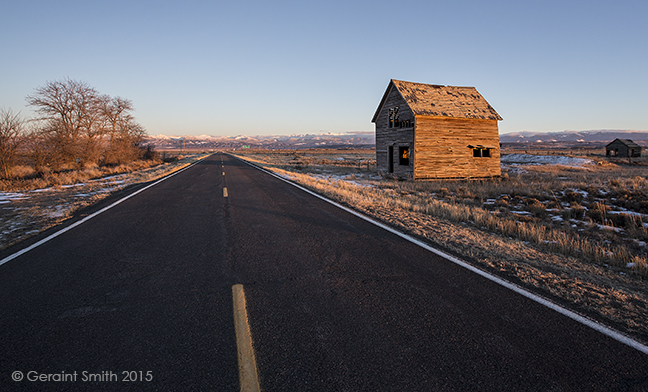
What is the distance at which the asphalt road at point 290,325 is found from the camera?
2393 millimetres

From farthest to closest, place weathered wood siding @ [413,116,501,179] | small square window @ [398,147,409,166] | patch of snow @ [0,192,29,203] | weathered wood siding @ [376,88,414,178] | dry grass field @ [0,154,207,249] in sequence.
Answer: small square window @ [398,147,409,166], weathered wood siding @ [376,88,414,178], weathered wood siding @ [413,116,501,179], patch of snow @ [0,192,29,203], dry grass field @ [0,154,207,249]

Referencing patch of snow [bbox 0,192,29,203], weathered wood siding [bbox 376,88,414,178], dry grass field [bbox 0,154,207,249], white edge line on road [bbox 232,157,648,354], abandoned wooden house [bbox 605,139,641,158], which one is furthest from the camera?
abandoned wooden house [bbox 605,139,641,158]

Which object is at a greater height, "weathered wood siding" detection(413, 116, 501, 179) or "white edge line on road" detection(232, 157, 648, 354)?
"weathered wood siding" detection(413, 116, 501, 179)

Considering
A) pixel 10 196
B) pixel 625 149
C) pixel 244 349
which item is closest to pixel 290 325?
pixel 244 349

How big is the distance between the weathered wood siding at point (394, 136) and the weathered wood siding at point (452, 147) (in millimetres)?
743

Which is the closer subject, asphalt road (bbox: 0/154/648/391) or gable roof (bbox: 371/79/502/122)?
asphalt road (bbox: 0/154/648/391)

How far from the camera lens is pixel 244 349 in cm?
268

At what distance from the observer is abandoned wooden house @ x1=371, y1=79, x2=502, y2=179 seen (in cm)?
2152

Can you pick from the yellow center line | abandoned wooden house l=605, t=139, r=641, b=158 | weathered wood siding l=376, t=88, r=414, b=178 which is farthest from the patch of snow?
abandoned wooden house l=605, t=139, r=641, b=158

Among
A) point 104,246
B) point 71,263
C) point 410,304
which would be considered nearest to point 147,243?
point 104,246

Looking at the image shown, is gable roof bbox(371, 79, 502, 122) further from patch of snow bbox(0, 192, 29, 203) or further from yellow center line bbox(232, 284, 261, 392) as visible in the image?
patch of snow bbox(0, 192, 29, 203)

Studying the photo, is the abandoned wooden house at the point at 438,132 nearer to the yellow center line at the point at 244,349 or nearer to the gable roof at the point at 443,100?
the gable roof at the point at 443,100

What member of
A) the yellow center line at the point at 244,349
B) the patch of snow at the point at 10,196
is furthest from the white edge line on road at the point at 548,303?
the patch of snow at the point at 10,196

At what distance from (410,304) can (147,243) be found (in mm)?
5011
